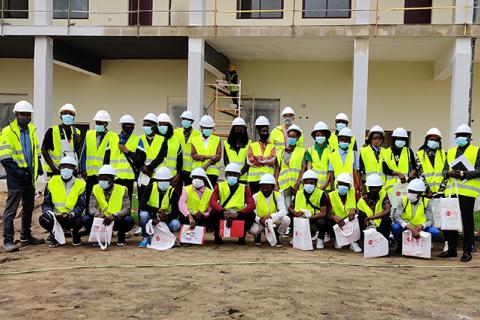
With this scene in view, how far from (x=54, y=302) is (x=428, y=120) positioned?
13105 mm

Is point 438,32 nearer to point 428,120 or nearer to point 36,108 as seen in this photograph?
point 428,120

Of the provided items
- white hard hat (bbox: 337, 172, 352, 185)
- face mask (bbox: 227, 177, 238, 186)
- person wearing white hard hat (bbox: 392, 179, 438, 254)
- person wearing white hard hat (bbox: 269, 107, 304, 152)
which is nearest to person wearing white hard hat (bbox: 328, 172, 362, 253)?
white hard hat (bbox: 337, 172, 352, 185)

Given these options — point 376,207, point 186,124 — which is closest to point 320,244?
point 376,207

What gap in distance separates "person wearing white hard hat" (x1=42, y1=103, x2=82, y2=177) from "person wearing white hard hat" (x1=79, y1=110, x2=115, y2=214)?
0.15m

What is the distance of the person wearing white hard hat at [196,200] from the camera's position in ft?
23.9

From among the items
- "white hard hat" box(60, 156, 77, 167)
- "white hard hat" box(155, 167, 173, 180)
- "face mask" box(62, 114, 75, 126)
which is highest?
"face mask" box(62, 114, 75, 126)

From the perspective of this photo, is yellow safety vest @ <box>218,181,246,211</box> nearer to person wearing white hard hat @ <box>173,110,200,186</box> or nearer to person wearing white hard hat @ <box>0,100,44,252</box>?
person wearing white hard hat @ <box>173,110,200,186</box>

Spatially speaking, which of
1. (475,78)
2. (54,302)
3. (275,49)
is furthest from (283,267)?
(475,78)

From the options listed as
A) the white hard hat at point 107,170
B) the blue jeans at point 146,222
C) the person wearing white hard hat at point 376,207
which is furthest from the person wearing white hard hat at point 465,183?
the white hard hat at point 107,170

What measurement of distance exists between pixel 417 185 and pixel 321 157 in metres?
1.59

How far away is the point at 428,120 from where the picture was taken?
15.1m

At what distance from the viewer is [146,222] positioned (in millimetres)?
7125

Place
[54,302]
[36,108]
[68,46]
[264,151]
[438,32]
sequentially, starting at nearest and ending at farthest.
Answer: [54,302] < [264,151] < [438,32] < [36,108] < [68,46]

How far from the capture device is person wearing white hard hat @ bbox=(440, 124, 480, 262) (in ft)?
21.9
